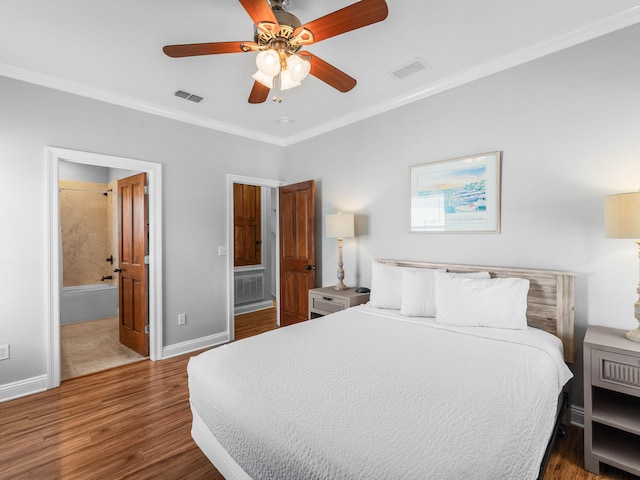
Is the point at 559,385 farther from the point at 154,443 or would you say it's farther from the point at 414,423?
the point at 154,443

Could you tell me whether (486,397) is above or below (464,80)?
below

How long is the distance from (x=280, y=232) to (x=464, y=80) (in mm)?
2849

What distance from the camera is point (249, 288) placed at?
5789mm

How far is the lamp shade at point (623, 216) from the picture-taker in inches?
69.7

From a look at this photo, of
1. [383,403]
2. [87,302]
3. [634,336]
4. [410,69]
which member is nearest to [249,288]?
[87,302]

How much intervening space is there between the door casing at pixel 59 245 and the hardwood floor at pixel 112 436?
0.43m

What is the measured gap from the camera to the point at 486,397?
132 cm

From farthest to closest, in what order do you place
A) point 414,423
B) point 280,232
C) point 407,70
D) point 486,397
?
1. point 280,232
2. point 407,70
3. point 486,397
4. point 414,423

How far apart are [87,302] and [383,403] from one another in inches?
223

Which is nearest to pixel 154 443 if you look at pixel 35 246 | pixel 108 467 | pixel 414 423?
pixel 108 467

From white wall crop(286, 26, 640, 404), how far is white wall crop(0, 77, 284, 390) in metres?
2.16

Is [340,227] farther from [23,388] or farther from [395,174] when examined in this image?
[23,388]

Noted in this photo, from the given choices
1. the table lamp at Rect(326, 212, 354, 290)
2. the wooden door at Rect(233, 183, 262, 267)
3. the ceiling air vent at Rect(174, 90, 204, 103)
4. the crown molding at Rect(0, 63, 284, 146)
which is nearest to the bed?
the table lamp at Rect(326, 212, 354, 290)

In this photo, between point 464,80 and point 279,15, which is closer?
point 279,15
